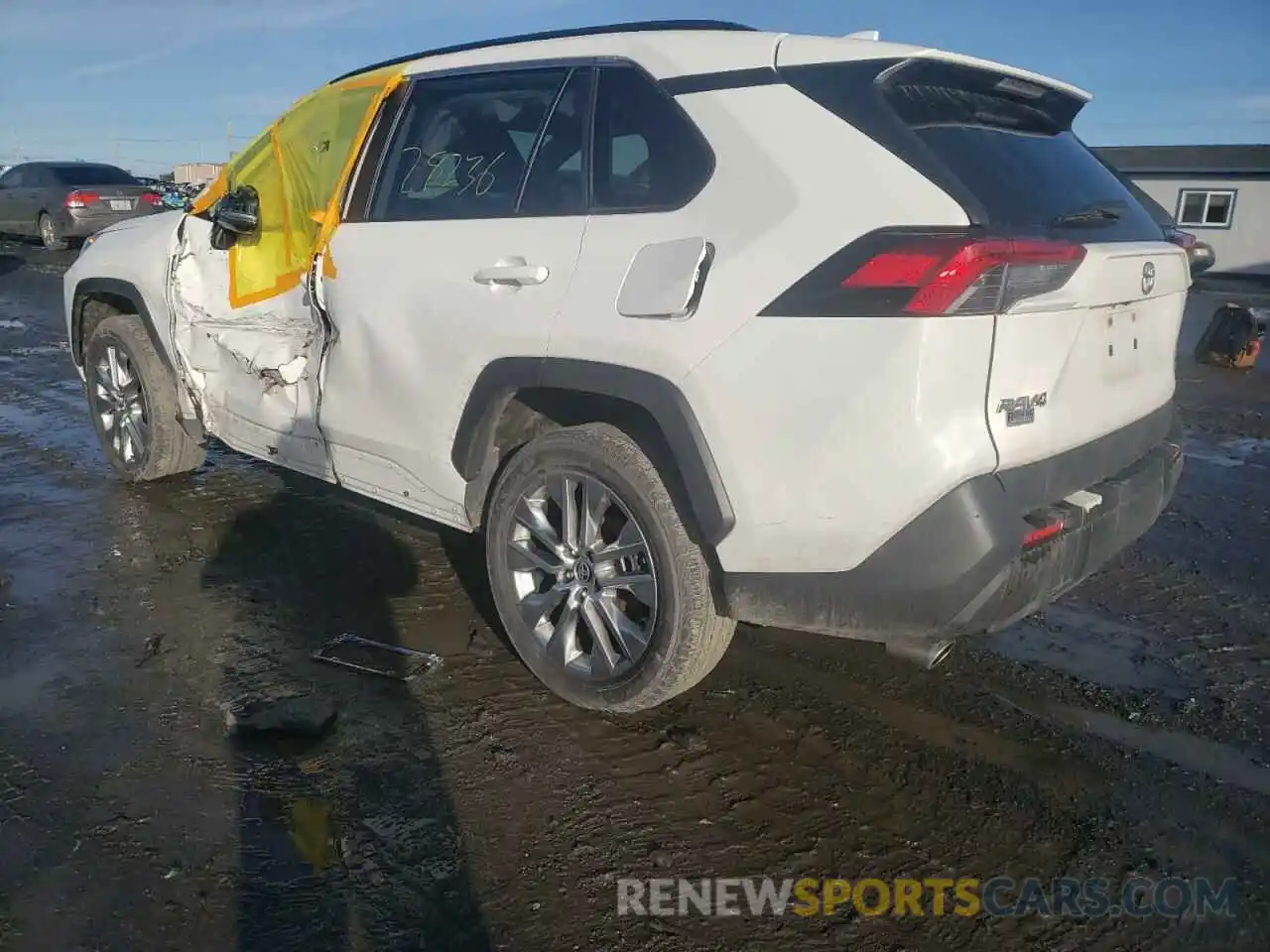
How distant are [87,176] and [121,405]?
1620 centimetres

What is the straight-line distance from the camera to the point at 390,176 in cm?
355

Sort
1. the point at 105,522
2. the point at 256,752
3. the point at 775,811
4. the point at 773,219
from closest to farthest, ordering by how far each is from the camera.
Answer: the point at 773,219, the point at 775,811, the point at 256,752, the point at 105,522

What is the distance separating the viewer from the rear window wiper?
2566mm

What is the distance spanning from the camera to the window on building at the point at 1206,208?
1018 inches

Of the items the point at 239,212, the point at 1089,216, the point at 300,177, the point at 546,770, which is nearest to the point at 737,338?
the point at 1089,216

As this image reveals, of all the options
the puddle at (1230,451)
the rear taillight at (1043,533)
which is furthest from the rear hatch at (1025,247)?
the puddle at (1230,451)

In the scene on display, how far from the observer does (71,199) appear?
17844 millimetres

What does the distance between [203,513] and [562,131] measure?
301cm

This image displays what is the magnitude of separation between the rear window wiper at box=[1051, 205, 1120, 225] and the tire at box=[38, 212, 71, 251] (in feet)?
65.4

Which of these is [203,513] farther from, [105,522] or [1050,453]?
[1050,453]

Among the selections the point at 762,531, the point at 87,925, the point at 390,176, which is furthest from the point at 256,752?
the point at 390,176

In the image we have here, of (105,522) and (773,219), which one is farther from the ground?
(773,219)

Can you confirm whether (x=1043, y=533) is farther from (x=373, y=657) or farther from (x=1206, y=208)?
(x=1206, y=208)

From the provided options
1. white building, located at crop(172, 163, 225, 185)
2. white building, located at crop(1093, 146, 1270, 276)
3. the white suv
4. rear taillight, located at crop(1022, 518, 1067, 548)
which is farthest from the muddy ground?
white building, located at crop(172, 163, 225, 185)
